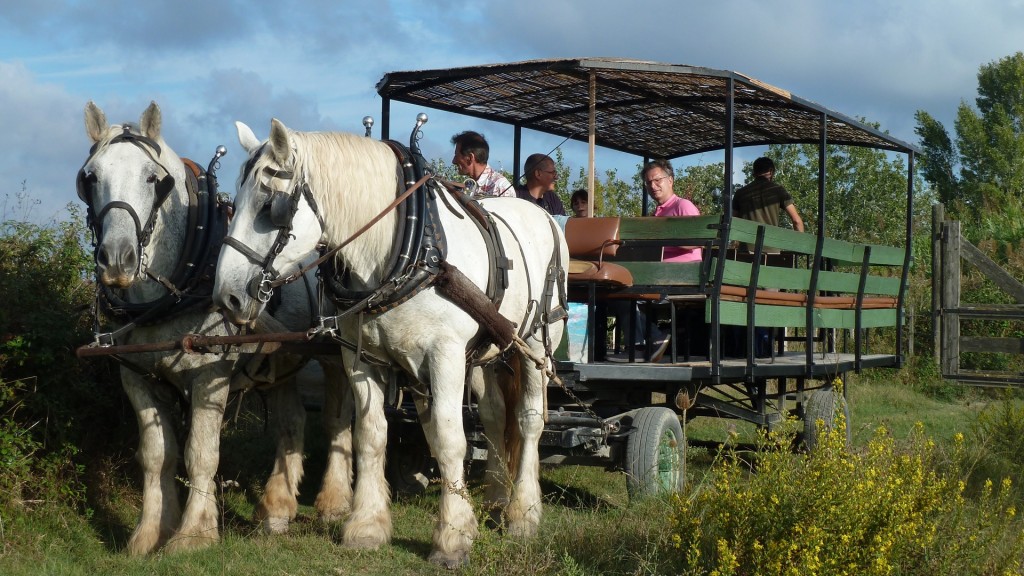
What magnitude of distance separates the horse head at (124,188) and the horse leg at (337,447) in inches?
53.8

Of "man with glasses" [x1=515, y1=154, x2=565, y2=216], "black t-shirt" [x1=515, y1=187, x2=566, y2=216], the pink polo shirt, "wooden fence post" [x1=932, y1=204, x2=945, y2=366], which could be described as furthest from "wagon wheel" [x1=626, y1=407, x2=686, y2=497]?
"wooden fence post" [x1=932, y1=204, x2=945, y2=366]

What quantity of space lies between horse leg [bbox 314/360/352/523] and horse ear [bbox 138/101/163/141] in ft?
4.86

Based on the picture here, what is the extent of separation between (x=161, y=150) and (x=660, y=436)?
300cm

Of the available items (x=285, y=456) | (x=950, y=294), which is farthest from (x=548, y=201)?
(x=950, y=294)

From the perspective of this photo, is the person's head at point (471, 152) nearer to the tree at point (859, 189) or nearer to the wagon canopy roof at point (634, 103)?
the wagon canopy roof at point (634, 103)

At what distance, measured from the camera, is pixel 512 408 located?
557cm

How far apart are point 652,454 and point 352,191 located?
2361 mm

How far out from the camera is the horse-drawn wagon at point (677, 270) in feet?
18.7

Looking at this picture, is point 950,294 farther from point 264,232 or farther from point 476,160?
point 264,232

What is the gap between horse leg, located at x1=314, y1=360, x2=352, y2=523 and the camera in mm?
5566

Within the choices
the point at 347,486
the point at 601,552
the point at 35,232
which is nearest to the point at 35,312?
the point at 35,232

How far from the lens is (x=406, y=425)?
250 inches

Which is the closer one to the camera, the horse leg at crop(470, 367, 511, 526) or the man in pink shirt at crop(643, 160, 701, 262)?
the horse leg at crop(470, 367, 511, 526)

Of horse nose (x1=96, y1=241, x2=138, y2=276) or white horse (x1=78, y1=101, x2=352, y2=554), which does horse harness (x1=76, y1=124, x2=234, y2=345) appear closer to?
white horse (x1=78, y1=101, x2=352, y2=554)
